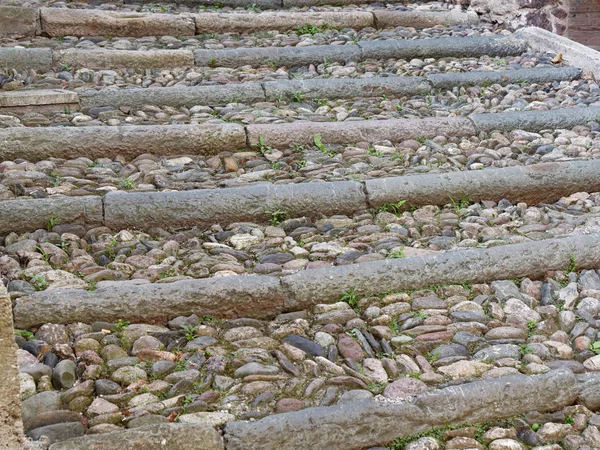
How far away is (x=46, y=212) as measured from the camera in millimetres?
3291

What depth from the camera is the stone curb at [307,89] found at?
4.54 metres

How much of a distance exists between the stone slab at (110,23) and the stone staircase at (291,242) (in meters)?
0.02

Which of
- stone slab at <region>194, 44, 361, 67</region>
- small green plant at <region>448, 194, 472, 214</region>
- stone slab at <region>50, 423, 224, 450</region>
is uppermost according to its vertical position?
stone slab at <region>194, 44, 361, 67</region>

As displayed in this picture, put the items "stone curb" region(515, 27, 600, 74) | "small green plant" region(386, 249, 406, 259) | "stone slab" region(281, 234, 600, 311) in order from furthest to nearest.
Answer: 1. "stone curb" region(515, 27, 600, 74)
2. "small green plant" region(386, 249, 406, 259)
3. "stone slab" region(281, 234, 600, 311)

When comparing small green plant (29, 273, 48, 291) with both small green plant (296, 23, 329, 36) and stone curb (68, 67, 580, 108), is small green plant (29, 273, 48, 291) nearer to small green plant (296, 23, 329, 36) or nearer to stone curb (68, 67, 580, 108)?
stone curb (68, 67, 580, 108)

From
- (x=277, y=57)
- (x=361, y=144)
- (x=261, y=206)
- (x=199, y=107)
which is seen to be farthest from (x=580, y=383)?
(x=277, y=57)

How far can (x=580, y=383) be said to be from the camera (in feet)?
8.43

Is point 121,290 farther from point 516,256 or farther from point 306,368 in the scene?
point 516,256

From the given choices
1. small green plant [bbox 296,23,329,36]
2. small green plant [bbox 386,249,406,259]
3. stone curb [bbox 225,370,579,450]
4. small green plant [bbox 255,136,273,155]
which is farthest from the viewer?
small green plant [bbox 296,23,329,36]

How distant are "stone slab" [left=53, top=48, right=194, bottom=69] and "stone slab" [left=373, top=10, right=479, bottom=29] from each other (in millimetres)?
1776

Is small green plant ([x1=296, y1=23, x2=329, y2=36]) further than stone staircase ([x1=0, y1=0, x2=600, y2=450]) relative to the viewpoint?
Yes

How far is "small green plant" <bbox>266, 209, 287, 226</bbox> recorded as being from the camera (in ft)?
11.6

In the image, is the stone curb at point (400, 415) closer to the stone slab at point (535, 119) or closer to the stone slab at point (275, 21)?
the stone slab at point (535, 119)

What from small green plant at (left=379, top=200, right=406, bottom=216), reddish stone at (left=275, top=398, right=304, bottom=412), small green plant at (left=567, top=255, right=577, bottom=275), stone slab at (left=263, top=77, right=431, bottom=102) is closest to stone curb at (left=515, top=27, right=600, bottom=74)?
stone slab at (left=263, top=77, right=431, bottom=102)
